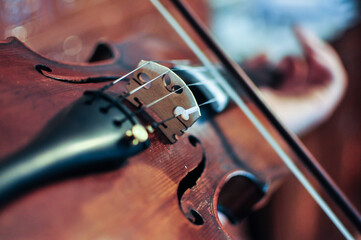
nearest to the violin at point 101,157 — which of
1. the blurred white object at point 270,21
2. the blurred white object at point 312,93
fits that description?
the blurred white object at point 312,93

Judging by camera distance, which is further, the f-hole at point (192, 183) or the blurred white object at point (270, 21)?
the blurred white object at point (270, 21)

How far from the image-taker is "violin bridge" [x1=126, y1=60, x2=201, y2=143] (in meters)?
0.40

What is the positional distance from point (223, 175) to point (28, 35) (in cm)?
92

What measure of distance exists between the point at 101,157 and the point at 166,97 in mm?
133

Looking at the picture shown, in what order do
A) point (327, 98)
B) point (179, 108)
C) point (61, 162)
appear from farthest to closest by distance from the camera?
1. point (327, 98)
2. point (179, 108)
3. point (61, 162)

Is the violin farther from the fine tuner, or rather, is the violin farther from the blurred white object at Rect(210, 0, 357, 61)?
the blurred white object at Rect(210, 0, 357, 61)

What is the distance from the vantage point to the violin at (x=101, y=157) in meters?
0.28

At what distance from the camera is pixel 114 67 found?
0.56 metres

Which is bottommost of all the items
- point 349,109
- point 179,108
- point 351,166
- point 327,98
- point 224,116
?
point 351,166

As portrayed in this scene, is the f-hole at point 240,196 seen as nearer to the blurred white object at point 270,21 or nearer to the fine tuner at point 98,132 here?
the fine tuner at point 98,132

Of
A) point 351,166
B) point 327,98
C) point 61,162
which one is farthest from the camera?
point 351,166

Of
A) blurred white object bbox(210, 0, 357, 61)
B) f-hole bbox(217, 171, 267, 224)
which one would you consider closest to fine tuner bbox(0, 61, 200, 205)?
f-hole bbox(217, 171, 267, 224)

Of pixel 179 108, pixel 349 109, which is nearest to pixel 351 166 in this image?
pixel 349 109

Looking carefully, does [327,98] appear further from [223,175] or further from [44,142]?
[44,142]
